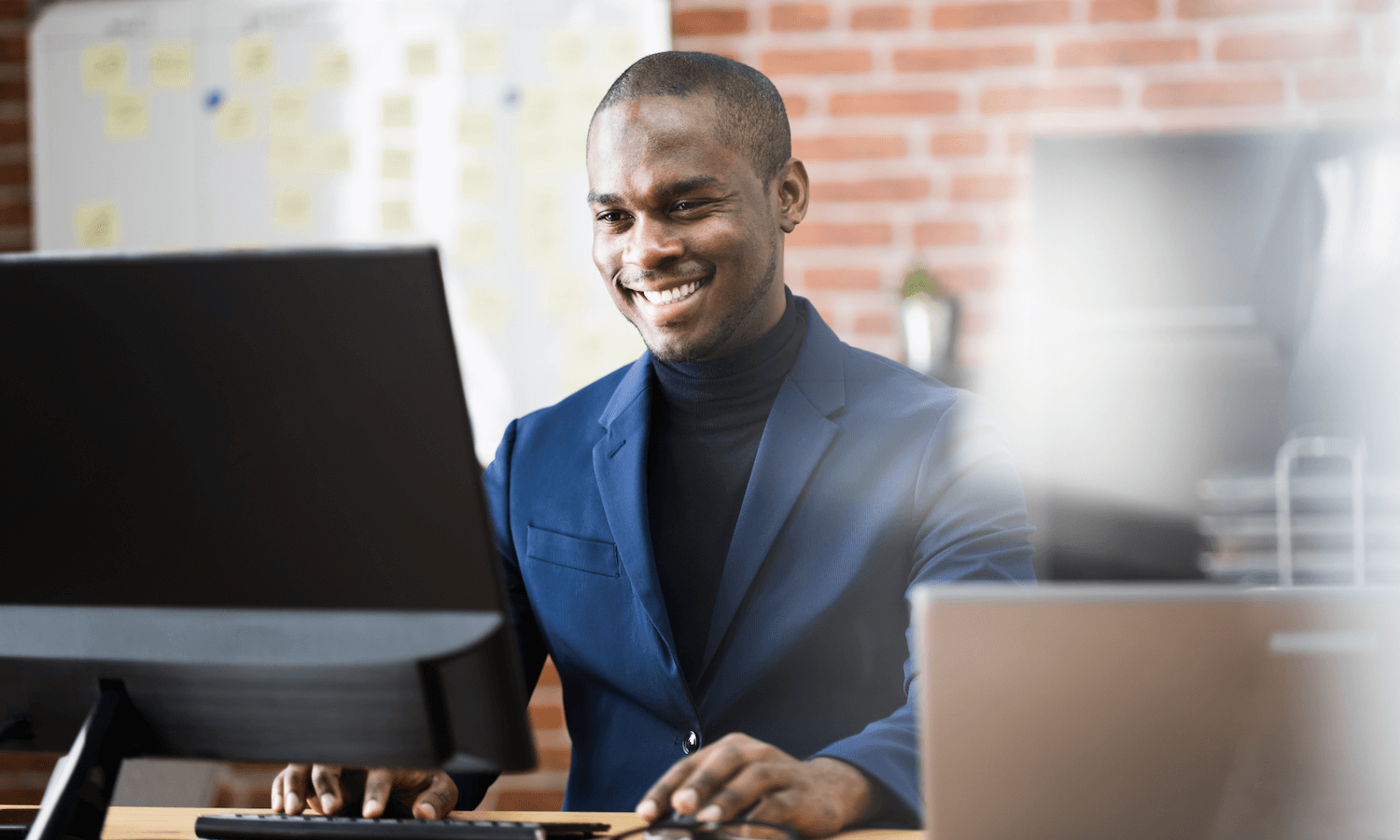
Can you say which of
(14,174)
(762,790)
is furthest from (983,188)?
(14,174)

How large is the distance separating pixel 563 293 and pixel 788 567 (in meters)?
1.44

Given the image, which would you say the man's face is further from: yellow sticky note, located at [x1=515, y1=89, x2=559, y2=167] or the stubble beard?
yellow sticky note, located at [x1=515, y1=89, x2=559, y2=167]

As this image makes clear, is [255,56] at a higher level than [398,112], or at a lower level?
higher

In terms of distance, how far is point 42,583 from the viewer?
730 millimetres

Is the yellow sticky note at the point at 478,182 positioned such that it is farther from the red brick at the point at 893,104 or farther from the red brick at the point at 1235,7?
the red brick at the point at 1235,7

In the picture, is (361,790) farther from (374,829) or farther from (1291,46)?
(1291,46)

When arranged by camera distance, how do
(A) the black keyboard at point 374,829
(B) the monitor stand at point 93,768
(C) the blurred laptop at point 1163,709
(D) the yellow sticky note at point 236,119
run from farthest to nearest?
1. (D) the yellow sticky note at point 236,119
2. (A) the black keyboard at point 374,829
3. (B) the monitor stand at point 93,768
4. (C) the blurred laptop at point 1163,709

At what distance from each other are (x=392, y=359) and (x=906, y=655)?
0.82 meters

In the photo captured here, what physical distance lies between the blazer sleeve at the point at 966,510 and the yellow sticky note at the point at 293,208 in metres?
1.86

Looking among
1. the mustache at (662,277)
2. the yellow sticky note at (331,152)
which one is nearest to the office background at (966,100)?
the yellow sticky note at (331,152)

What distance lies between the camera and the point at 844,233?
2.48 meters

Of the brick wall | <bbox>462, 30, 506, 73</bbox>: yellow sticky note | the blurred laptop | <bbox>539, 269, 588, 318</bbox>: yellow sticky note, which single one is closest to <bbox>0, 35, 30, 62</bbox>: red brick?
<bbox>462, 30, 506, 73</bbox>: yellow sticky note

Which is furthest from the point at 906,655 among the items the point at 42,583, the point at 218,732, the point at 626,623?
the point at 42,583

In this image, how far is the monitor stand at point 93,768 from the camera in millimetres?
723
